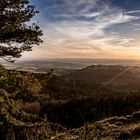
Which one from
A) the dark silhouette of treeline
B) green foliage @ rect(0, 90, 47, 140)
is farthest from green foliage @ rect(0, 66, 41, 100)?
the dark silhouette of treeline

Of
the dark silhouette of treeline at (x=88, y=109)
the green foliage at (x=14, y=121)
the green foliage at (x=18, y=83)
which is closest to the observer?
the green foliage at (x=14, y=121)

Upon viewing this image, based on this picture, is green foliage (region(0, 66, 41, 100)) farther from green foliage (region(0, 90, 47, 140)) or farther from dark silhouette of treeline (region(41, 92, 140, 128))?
dark silhouette of treeline (region(41, 92, 140, 128))

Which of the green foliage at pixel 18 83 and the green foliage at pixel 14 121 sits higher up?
the green foliage at pixel 18 83

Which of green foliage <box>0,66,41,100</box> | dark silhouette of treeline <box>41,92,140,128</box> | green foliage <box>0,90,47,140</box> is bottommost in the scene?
dark silhouette of treeline <box>41,92,140,128</box>

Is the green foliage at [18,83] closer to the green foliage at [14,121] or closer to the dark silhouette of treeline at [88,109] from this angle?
the green foliage at [14,121]

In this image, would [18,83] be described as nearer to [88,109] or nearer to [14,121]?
[14,121]

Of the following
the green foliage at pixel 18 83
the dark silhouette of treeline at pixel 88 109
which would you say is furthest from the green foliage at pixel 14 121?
the dark silhouette of treeline at pixel 88 109

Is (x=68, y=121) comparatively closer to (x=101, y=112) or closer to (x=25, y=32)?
(x=101, y=112)

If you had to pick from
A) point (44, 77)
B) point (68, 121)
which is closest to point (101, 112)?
point (68, 121)

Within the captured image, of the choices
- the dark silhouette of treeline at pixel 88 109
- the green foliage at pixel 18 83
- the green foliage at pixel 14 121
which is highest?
the green foliage at pixel 18 83

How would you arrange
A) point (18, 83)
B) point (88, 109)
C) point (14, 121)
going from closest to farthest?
point (14, 121)
point (18, 83)
point (88, 109)

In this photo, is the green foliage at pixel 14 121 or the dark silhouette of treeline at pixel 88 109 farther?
the dark silhouette of treeline at pixel 88 109

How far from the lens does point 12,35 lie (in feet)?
67.8

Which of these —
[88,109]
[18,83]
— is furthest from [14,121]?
[88,109]
